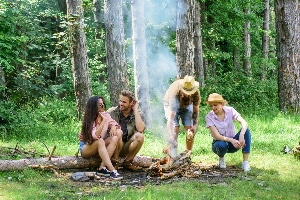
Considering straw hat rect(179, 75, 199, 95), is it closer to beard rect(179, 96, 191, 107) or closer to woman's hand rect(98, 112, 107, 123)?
beard rect(179, 96, 191, 107)

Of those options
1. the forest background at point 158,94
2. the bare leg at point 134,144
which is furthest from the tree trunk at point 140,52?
the bare leg at point 134,144

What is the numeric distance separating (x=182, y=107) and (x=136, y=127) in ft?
2.86

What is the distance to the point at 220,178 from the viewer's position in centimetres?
652

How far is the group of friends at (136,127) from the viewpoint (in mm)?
6797

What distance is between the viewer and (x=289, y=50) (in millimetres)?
11656

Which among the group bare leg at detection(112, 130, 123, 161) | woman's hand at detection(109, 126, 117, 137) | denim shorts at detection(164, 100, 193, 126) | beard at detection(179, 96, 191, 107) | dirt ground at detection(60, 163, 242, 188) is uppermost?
beard at detection(179, 96, 191, 107)

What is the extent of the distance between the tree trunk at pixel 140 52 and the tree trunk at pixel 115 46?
0.33 meters

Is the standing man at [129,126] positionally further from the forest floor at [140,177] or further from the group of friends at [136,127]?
the forest floor at [140,177]

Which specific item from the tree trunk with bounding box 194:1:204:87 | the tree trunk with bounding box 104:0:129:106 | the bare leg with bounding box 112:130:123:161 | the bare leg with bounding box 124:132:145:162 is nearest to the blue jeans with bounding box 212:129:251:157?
the bare leg with bounding box 124:132:145:162

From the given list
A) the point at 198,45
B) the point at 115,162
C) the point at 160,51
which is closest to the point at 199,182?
the point at 115,162

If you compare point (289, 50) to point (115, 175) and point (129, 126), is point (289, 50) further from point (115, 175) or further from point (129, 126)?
point (115, 175)

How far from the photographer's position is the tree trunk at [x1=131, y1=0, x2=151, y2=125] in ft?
37.9

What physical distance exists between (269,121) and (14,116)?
6.42 metres

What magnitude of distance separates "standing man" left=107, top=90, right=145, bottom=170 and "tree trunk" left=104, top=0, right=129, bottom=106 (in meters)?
4.42
